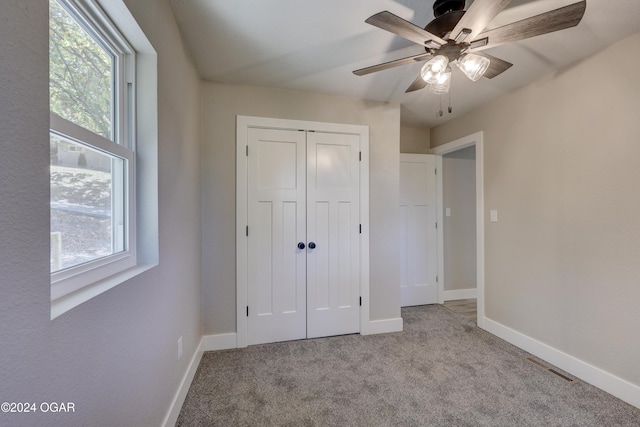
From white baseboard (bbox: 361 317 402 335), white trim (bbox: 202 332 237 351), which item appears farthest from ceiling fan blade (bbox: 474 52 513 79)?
white trim (bbox: 202 332 237 351)

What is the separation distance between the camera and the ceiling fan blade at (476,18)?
1056mm

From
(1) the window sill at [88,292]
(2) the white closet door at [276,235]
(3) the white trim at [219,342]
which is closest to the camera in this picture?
(1) the window sill at [88,292]

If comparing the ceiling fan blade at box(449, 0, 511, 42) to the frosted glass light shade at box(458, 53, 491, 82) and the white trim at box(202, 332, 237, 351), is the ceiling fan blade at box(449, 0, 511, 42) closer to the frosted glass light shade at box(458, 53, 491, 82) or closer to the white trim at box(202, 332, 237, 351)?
the frosted glass light shade at box(458, 53, 491, 82)

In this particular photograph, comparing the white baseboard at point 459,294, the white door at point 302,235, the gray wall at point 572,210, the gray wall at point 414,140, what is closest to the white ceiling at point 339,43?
the gray wall at point 572,210

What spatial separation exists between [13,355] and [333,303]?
7.51 ft

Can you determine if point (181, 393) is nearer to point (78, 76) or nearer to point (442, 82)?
point (78, 76)

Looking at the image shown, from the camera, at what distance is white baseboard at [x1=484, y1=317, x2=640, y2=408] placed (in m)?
1.69

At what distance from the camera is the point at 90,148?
929 mm

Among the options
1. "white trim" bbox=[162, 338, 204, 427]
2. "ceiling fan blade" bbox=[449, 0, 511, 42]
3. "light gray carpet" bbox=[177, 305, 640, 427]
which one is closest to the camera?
"ceiling fan blade" bbox=[449, 0, 511, 42]

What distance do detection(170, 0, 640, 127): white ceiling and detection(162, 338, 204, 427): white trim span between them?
7.34ft

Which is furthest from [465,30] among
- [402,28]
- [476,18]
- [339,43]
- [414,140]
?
[414,140]

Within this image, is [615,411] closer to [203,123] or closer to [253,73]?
[253,73]

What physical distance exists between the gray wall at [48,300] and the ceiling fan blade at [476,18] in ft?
4.54

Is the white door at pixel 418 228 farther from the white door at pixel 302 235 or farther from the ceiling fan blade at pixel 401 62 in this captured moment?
the ceiling fan blade at pixel 401 62
